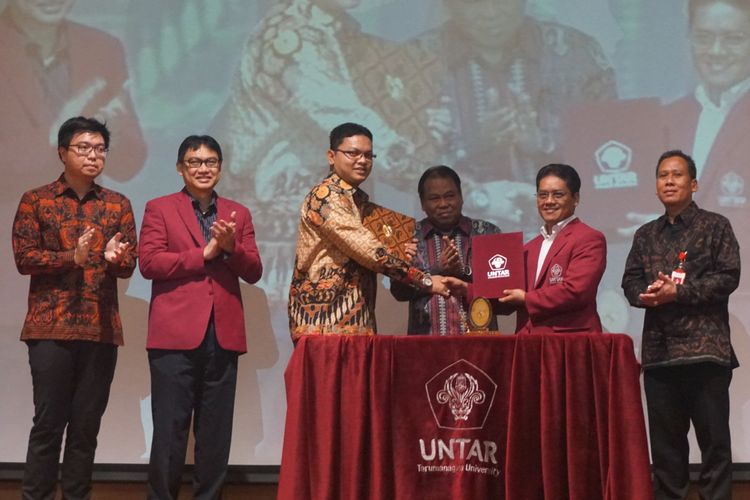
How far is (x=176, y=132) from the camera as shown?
482 centimetres

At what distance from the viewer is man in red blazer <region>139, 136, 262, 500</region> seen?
377 centimetres

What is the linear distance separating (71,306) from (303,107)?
1621mm

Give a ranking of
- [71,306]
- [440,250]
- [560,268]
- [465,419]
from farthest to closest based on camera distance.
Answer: [440,250] → [71,306] → [560,268] → [465,419]

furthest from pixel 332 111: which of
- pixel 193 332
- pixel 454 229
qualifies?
pixel 193 332

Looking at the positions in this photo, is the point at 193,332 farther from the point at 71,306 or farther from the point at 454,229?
the point at 454,229

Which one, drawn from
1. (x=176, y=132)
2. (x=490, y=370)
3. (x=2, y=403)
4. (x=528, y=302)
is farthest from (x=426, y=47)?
(x=2, y=403)

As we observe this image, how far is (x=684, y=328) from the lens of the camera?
3.74m

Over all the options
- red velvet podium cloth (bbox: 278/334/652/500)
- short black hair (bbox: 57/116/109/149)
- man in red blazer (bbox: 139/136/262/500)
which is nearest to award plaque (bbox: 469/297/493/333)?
red velvet podium cloth (bbox: 278/334/652/500)

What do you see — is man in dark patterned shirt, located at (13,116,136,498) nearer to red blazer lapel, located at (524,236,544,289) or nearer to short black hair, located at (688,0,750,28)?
red blazer lapel, located at (524,236,544,289)

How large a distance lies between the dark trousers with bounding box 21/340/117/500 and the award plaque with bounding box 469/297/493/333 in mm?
1493

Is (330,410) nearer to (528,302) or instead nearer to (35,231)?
(528,302)

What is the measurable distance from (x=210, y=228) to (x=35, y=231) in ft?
2.28

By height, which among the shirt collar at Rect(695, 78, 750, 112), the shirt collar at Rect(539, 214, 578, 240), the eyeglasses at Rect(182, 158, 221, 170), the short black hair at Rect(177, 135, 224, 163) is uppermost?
the shirt collar at Rect(695, 78, 750, 112)

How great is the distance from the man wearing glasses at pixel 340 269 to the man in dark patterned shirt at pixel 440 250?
0.58ft
